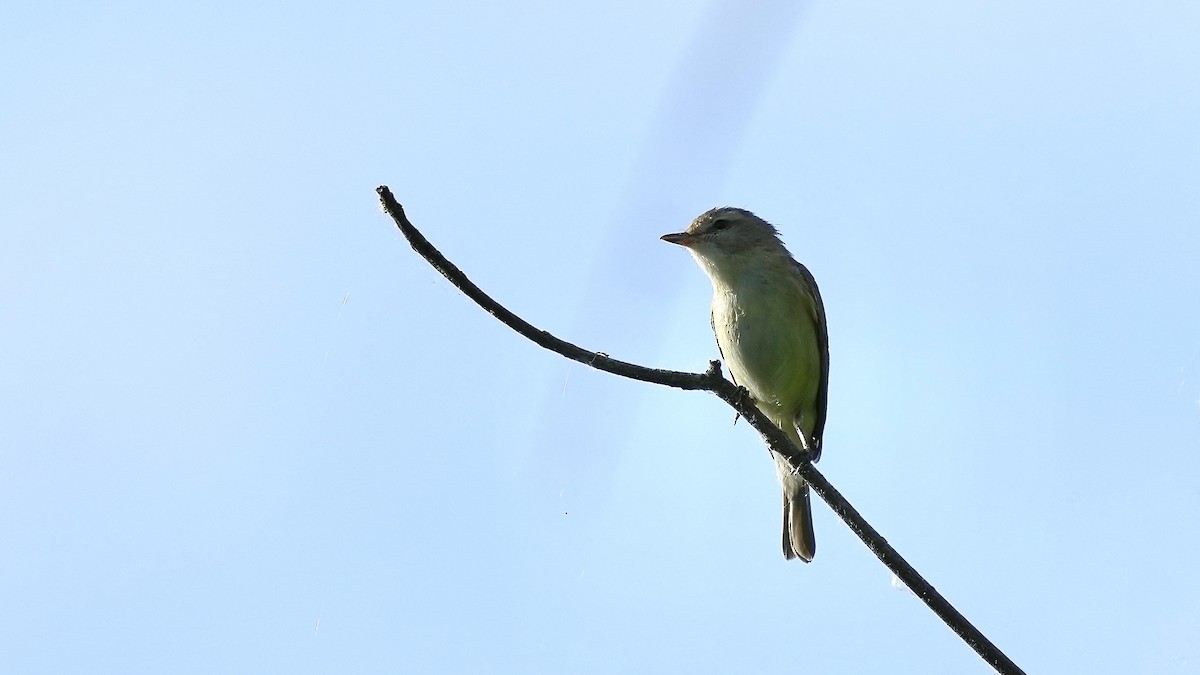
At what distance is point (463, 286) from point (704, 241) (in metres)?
4.08

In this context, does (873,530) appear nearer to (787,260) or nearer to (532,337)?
(532,337)

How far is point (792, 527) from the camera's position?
7.11 m

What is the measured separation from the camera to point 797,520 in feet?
23.4

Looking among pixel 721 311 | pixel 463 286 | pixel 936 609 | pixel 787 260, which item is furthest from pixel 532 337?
pixel 787 260

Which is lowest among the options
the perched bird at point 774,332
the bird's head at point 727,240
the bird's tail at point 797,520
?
the bird's tail at point 797,520

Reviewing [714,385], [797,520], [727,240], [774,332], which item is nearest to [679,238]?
[727,240]

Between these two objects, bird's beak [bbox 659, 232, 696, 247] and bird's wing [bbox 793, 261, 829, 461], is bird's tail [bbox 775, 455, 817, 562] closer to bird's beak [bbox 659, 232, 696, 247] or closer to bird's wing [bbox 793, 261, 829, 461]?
bird's wing [bbox 793, 261, 829, 461]

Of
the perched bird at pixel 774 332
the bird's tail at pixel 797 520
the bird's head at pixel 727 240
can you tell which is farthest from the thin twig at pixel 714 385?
the bird's head at pixel 727 240

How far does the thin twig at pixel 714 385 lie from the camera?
317 centimetres

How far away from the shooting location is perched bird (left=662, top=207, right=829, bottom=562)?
22.8 feet

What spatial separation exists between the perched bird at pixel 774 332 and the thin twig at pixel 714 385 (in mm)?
2620

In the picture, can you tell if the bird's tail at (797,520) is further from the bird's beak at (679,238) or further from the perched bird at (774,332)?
the bird's beak at (679,238)

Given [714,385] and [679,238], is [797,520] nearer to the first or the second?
[679,238]

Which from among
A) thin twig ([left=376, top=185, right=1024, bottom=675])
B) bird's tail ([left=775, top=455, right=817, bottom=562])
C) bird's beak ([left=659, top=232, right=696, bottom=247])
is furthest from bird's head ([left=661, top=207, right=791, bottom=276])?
thin twig ([left=376, top=185, right=1024, bottom=675])
